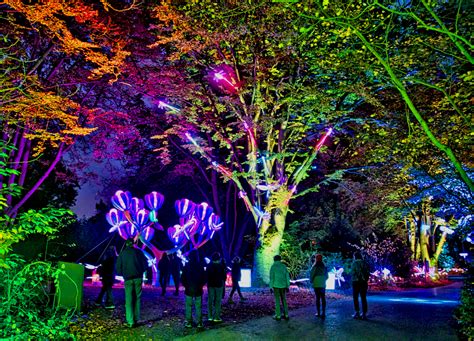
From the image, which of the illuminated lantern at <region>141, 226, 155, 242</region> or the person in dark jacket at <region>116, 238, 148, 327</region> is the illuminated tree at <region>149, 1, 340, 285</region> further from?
the illuminated lantern at <region>141, 226, 155, 242</region>

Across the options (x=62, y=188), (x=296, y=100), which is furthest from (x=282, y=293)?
(x=62, y=188)

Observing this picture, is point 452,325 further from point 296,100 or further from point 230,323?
point 296,100

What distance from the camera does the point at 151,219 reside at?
985 inches

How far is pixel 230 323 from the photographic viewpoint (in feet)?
32.9

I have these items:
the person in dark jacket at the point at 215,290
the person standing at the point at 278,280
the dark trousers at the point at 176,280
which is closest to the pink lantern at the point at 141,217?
the dark trousers at the point at 176,280

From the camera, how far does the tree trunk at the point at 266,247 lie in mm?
18312

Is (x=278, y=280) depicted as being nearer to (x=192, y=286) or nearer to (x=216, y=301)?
(x=216, y=301)

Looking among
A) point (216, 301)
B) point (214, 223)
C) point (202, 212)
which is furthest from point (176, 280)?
point (214, 223)

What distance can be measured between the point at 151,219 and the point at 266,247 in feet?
31.0

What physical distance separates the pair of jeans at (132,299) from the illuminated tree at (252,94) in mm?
8832

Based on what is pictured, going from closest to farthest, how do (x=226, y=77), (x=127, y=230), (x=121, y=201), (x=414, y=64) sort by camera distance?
(x=414, y=64) → (x=226, y=77) → (x=121, y=201) → (x=127, y=230)

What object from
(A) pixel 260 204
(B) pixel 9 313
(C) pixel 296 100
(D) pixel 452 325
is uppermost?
(C) pixel 296 100

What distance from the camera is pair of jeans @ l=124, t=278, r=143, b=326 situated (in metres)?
8.87

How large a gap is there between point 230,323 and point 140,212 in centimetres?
1566
